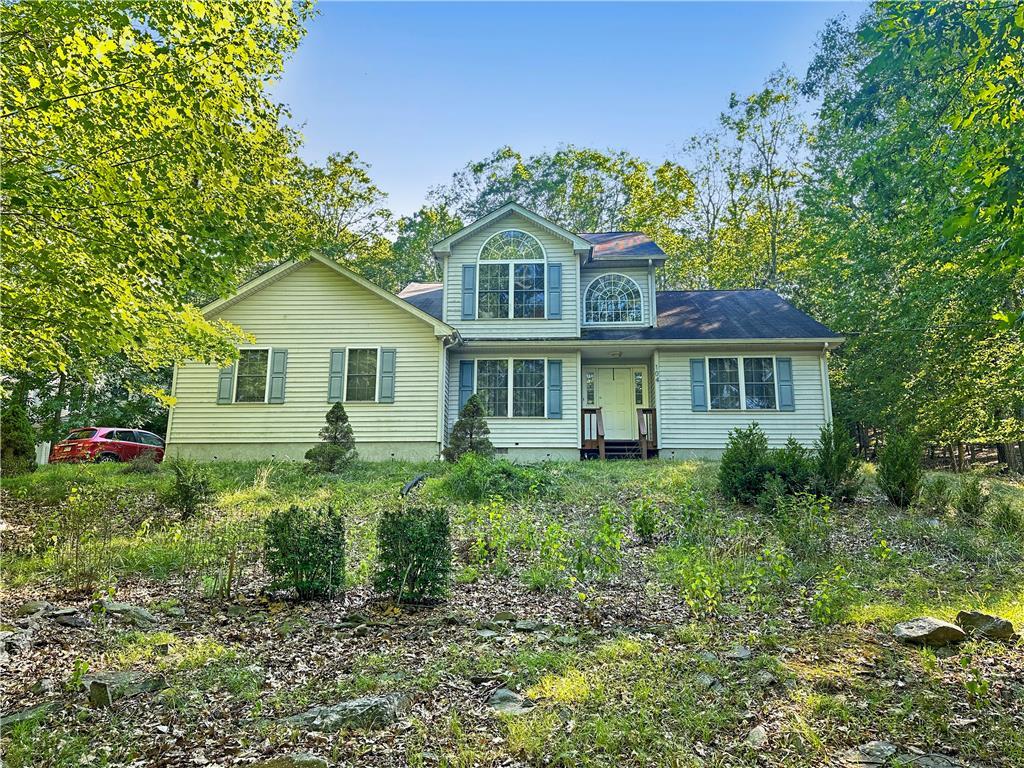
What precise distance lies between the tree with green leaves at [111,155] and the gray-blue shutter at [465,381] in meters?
8.15

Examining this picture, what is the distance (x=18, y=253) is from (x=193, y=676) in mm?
4133

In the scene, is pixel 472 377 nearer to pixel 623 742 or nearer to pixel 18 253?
pixel 18 253

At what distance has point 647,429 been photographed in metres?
14.9

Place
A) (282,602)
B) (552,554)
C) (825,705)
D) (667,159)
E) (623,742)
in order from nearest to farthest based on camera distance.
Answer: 1. (623,742)
2. (825,705)
3. (282,602)
4. (552,554)
5. (667,159)

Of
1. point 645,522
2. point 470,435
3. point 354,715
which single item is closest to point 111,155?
point 354,715

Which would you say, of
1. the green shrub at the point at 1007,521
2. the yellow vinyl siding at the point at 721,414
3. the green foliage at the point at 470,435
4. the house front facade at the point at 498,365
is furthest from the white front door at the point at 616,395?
the green shrub at the point at 1007,521

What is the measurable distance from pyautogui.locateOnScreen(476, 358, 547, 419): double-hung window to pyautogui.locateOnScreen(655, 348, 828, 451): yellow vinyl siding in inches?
119

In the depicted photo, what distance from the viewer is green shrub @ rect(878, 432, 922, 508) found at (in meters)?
8.18

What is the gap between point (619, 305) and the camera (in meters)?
15.8

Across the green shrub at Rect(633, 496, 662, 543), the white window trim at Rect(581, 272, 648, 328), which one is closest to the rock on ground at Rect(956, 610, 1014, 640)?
the green shrub at Rect(633, 496, 662, 543)

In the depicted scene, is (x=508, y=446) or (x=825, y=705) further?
(x=508, y=446)

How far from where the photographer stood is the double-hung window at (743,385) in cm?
1442

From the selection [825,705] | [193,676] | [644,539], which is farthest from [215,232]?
[825,705]

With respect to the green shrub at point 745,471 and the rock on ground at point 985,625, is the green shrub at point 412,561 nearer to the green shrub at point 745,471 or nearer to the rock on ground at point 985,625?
the rock on ground at point 985,625
